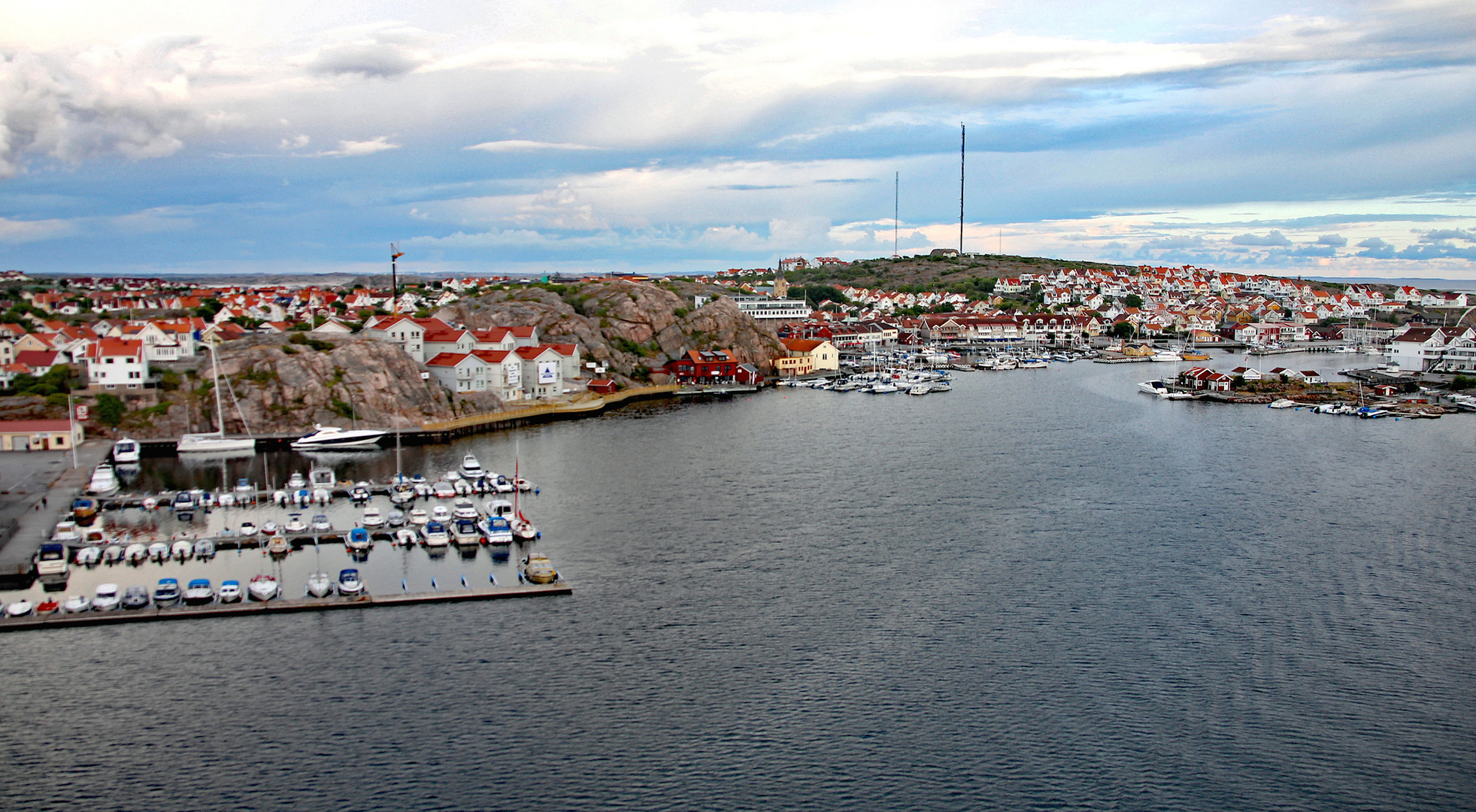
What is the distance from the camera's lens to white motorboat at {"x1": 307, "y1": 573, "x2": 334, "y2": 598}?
828 inches

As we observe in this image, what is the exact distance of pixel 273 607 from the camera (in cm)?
2050

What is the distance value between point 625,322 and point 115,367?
107 ft

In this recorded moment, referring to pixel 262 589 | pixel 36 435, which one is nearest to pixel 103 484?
pixel 36 435

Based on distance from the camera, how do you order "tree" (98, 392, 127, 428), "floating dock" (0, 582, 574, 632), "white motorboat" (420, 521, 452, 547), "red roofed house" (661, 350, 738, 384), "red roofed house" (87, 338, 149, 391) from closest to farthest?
1. "floating dock" (0, 582, 574, 632)
2. "white motorboat" (420, 521, 452, 547)
3. "tree" (98, 392, 127, 428)
4. "red roofed house" (87, 338, 149, 391)
5. "red roofed house" (661, 350, 738, 384)

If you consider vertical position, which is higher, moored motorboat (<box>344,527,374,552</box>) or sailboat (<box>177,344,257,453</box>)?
sailboat (<box>177,344,257,453</box>)

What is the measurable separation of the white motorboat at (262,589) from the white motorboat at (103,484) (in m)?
13.2

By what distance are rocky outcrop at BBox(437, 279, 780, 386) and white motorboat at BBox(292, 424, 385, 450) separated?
2162cm

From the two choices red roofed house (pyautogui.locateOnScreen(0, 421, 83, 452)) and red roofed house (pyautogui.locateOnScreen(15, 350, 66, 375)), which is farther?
red roofed house (pyautogui.locateOnScreen(15, 350, 66, 375))

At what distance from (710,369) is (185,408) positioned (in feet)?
106

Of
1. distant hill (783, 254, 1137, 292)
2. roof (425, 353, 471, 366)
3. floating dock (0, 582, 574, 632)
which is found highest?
distant hill (783, 254, 1137, 292)

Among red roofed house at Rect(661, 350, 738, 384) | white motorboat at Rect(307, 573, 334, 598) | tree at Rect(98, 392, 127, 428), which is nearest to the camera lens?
white motorboat at Rect(307, 573, 334, 598)

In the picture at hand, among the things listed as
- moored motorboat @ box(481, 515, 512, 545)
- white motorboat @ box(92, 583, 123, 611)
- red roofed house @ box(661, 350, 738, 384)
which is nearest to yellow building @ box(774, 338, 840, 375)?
red roofed house @ box(661, 350, 738, 384)

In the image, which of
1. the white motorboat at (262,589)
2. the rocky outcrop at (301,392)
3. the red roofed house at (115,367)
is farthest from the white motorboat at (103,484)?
the white motorboat at (262,589)

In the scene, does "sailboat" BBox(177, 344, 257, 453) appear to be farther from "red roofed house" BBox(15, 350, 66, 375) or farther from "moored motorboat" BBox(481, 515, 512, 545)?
"moored motorboat" BBox(481, 515, 512, 545)
